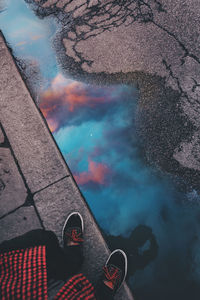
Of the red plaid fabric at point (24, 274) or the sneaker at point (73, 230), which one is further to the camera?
the sneaker at point (73, 230)

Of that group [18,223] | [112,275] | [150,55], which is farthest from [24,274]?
[150,55]

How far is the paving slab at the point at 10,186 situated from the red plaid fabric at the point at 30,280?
0.44 metres

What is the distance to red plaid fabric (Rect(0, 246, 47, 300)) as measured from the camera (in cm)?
136

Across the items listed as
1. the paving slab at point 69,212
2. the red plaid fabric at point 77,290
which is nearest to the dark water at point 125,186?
the paving slab at point 69,212

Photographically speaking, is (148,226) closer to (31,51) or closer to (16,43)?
(31,51)

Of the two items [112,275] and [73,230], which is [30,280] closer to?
[73,230]

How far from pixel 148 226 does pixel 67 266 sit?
0.69m

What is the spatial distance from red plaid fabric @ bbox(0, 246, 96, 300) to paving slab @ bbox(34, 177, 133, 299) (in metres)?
0.18

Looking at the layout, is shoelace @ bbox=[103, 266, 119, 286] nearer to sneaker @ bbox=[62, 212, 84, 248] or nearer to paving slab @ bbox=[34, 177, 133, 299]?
paving slab @ bbox=[34, 177, 133, 299]

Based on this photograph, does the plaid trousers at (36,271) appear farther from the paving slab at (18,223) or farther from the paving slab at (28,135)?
the paving slab at (28,135)

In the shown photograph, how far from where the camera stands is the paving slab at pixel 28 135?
2031 mm

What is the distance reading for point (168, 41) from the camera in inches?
106

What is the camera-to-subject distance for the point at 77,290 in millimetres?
1465

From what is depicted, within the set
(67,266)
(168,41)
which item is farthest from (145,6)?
(67,266)
